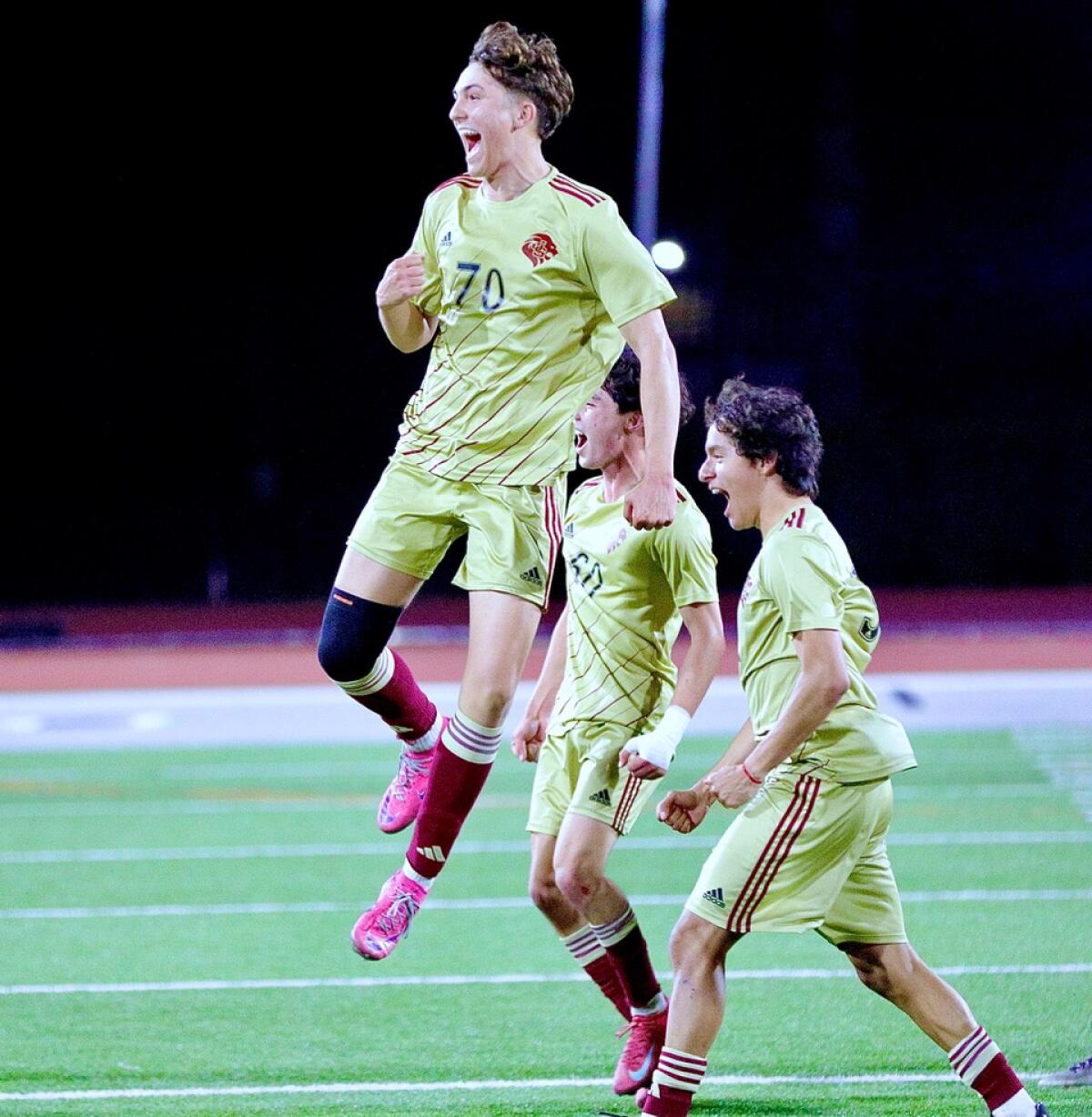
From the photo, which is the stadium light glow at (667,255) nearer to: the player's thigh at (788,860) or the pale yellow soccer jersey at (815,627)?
the pale yellow soccer jersey at (815,627)

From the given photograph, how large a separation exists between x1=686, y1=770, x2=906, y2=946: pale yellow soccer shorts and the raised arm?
761 mm

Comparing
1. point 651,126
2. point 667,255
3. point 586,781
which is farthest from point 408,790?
point 667,255

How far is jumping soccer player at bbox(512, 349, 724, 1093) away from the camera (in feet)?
16.2

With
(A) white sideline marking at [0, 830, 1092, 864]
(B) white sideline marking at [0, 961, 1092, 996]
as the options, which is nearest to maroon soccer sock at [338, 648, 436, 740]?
(B) white sideline marking at [0, 961, 1092, 996]

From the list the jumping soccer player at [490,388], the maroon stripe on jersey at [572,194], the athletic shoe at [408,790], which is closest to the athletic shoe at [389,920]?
the jumping soccer player at [490,388]

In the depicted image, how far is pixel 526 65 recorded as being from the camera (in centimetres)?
425

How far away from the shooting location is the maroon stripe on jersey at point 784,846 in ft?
13.4

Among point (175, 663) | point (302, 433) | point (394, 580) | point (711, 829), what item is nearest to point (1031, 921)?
point (711, 829)

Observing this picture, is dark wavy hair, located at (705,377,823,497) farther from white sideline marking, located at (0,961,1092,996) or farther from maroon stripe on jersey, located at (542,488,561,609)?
white sideline marking, located at (0,961,1092,996)

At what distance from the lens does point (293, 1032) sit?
574cm

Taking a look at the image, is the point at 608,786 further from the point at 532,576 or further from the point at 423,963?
the point at 423,963

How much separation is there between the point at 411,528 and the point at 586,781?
1050 millimetres

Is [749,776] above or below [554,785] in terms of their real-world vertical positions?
above

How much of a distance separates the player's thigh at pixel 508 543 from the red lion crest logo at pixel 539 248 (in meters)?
0.60
